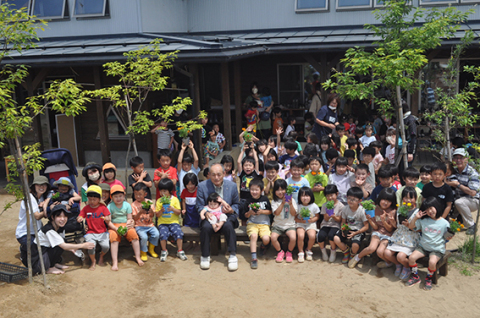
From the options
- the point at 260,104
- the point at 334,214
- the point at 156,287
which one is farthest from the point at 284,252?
the point at 260,104

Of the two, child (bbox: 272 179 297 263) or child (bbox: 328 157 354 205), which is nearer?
child (bbox: 272 179 297 263)

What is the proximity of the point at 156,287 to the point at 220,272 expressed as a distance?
1.00m

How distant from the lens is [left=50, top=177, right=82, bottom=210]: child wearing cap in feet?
24.8

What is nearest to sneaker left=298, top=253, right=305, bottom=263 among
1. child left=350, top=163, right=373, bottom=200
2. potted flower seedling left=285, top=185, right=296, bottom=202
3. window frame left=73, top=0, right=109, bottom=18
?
potted flower seedling left=285, top=185, right=296, bottom=202

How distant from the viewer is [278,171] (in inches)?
326

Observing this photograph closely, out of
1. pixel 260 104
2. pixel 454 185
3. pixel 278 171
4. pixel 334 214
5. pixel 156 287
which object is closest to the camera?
pixel 156 287

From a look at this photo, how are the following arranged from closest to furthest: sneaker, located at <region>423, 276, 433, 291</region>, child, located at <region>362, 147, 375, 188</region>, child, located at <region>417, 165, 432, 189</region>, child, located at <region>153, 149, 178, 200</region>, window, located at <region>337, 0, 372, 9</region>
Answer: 1. sneaker, located at <region>423, 276, 433, 291</region>
2. child, located at <region>417, 165, 432, 189</region>
3. child, located at <region>362, 147, 375, 188</region>
4. child, located at <region>153, 149, 178, 200</region>
5. window, located at <region>337, 0, 372, 9</region>

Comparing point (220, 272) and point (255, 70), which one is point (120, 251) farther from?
point (255, 70)

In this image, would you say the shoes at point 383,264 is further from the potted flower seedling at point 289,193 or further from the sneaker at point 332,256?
the potted flower seedling at point 289,193

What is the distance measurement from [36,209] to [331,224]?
4571 mm

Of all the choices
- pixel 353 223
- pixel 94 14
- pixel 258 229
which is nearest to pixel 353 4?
pixel 94 14

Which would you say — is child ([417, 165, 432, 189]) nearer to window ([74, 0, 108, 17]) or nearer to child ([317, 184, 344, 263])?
child ([317, 184, 344, 263])

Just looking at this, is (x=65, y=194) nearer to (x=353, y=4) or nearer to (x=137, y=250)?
(x=137, y=250)

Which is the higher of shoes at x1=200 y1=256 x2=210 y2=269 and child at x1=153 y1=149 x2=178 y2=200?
child at x1=153 y1=149 x2=178 y2=200
